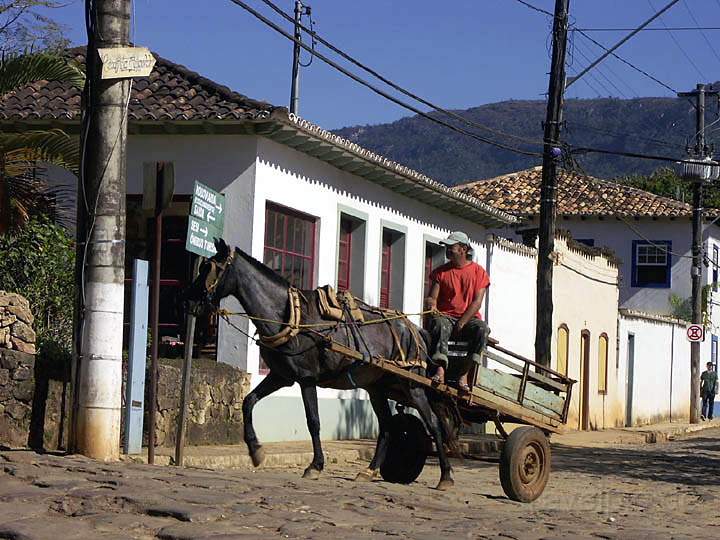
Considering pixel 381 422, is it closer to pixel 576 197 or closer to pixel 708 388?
pixel 708 388

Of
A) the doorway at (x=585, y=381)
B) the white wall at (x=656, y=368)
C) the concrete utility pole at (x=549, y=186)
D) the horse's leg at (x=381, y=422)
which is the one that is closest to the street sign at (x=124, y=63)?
the horse's leg at (x=381, y=422)

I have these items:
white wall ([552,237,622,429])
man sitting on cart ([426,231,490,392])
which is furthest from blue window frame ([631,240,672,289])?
man sitting on cart ([426,231,490,392])

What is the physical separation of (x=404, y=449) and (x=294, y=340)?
1.95 metres

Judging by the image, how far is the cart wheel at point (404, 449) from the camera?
13320mm

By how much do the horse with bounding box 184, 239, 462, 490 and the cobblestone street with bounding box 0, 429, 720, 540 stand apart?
2.64 ft

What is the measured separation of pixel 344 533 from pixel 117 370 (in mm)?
4004

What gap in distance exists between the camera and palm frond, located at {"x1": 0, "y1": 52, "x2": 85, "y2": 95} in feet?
49.9

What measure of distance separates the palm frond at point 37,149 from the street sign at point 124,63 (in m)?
3.41

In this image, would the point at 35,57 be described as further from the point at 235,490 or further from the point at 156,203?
the point at 235,490

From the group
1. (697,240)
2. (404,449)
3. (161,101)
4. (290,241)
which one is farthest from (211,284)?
(697,240)

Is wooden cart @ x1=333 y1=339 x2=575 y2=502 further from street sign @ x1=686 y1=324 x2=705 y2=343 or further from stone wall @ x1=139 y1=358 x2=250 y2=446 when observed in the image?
street sign @ x1=686 y1=324 x2=705 y2=343

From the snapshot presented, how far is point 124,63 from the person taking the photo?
471 inches

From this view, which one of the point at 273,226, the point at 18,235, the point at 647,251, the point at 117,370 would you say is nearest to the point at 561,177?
the point at 647,251

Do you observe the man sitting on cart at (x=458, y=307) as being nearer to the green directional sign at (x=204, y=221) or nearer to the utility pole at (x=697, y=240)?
the green directional sign at (x=204, y=221)
